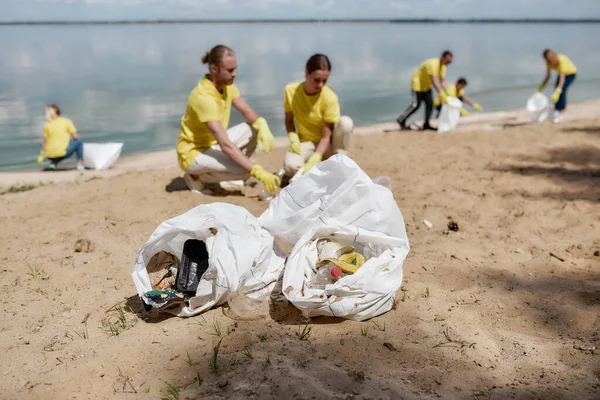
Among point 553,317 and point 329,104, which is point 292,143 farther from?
point 553,317

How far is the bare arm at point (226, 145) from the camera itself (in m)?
4.30

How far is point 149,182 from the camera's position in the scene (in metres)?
5.32

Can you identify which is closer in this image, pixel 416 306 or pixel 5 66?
pixel 416 306

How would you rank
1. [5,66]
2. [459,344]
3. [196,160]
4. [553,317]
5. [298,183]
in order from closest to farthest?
1. [459,344]
2. [553,317]
3. [298,183]
4. [196,160]
5. [5,66]

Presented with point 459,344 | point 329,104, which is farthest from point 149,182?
point 459,344

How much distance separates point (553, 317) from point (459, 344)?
63 centimetres

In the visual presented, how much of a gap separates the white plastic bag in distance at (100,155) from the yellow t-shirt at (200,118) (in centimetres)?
325

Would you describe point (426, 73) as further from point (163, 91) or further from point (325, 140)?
point (163, 91)

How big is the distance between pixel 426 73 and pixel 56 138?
606cm

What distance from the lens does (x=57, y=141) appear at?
7441 millimetres

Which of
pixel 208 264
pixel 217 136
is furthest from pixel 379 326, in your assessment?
pixel 217 136

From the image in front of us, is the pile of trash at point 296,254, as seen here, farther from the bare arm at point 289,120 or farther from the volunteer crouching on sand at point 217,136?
the bare arm at point 289,120

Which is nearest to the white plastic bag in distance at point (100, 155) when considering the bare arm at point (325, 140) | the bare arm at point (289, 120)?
the bare arm at point (289, 120)

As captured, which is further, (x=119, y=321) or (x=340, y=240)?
(x=340, y=240)
